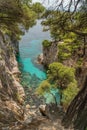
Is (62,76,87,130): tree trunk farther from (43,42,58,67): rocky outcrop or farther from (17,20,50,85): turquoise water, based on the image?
(43,42,58,67): rocky outcrop

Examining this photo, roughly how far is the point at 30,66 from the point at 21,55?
9.45 metres

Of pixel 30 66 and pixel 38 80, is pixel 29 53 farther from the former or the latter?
pixel 38 80

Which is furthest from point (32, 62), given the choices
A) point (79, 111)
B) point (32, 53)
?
point (79, 111)

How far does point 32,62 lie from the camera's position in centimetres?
4672

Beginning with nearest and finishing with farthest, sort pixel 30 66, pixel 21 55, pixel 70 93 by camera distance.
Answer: pixel 70 93, pixel 30 66, pixel 21 55

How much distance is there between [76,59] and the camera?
31.4 meters

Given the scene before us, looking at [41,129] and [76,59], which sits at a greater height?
[41,129]

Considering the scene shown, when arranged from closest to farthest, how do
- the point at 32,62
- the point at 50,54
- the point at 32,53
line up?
the point at 50,54 < the point at 32,62 < the point at 32,53

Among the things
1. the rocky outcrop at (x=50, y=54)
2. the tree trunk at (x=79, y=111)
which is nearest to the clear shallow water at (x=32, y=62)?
the rocky outcrop at (x=50, y=54)

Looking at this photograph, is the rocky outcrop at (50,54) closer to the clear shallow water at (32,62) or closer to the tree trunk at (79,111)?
the clear shallow water at (32,62)

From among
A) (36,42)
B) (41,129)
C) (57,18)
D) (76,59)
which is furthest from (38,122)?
(36,42)

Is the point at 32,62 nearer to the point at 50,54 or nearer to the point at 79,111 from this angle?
the point at 50,54

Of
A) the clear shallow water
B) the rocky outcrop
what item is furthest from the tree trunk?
the rocky outcrop

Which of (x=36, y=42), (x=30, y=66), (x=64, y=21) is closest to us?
(x=64, y=21)
